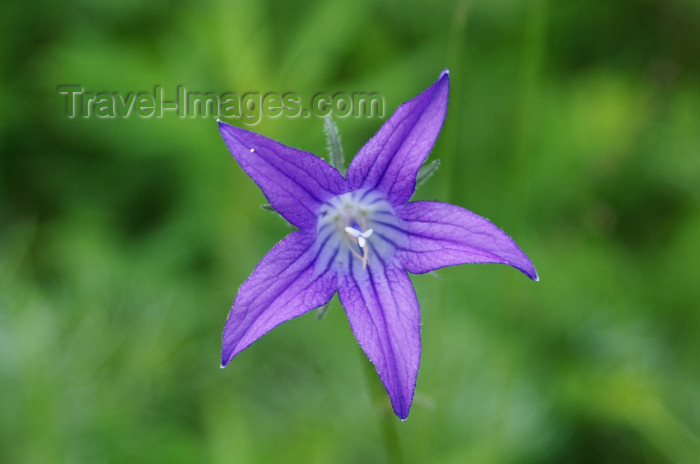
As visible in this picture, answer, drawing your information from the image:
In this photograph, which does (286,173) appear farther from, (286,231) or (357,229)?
(286,231)

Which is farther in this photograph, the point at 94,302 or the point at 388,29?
the point at 388,29

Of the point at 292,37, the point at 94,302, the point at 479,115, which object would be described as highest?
the point at 292,37

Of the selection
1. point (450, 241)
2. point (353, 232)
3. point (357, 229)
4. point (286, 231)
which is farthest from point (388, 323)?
point (286, 231)

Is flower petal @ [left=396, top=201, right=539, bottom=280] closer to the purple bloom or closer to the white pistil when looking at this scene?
the purple bloom

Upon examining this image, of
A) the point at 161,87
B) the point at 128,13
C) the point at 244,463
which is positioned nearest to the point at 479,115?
the point at 161,87

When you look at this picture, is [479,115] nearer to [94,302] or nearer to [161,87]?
[161,87]

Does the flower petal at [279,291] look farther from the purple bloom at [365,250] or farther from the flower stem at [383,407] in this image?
the flower stem at [383,407]

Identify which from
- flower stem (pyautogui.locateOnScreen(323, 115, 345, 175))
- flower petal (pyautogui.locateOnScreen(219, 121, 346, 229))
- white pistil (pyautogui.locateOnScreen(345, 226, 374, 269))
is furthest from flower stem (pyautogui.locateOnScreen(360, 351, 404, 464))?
flower stem (pyautogui.locateOnScreen(323, 115, 345, 175))
